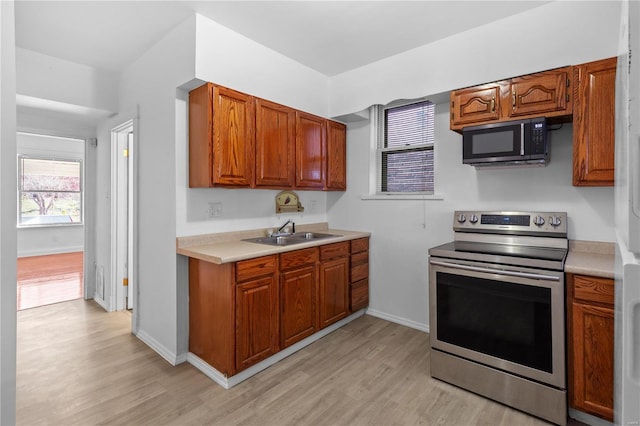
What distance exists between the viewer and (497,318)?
2.05m

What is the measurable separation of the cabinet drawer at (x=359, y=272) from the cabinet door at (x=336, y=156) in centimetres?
89

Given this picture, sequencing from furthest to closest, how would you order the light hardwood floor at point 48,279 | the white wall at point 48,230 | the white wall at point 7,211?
the white wall at point 48,230 → the light hardwood floor at point 48,279 → the white wall at point 7,211

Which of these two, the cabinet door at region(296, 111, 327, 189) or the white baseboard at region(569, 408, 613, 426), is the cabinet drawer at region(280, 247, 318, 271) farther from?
the white baseboard at region(569, 408, 613, 426)

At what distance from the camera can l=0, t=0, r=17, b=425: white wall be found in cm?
83

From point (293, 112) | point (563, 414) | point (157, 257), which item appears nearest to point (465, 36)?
point (293, 112)

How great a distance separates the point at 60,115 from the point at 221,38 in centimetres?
235

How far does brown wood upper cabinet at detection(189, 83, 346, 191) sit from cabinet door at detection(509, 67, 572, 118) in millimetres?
1753

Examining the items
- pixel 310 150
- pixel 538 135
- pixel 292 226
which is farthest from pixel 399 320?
pixel 538 135

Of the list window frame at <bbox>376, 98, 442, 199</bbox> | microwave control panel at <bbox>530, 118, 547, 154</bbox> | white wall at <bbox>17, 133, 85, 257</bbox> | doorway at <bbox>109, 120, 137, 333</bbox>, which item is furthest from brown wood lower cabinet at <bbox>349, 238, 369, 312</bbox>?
white wall at <bbox>17, 133, 85, 257</bbox>

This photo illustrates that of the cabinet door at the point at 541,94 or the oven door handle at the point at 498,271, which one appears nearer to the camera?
the oven door handle at the point at 498,271

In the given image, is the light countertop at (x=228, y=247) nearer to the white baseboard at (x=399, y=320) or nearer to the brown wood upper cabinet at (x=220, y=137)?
the brown wood upper cabinet at (x=220, y=137)

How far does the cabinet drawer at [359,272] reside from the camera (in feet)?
10.9

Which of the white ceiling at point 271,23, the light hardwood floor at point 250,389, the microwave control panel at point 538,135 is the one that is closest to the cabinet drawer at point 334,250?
the light hardwood floor at point 250,389

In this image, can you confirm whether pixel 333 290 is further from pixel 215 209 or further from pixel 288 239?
pixel 215 209
